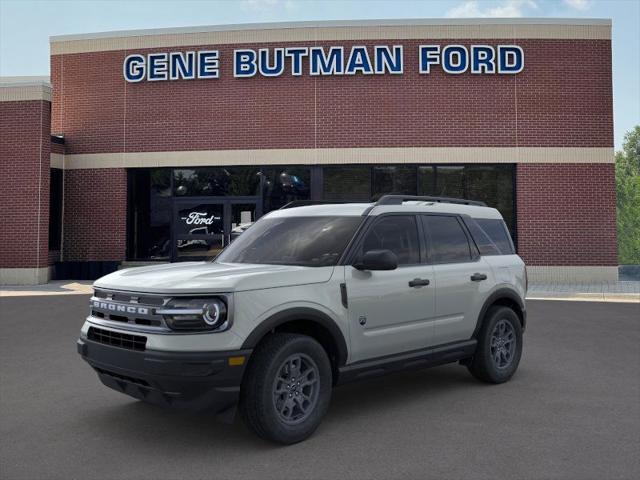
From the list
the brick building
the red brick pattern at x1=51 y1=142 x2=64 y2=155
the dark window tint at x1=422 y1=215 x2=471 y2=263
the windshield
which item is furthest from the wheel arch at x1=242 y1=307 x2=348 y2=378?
the red brick pattern at x1=51 y1=142 x2=64 y2=155

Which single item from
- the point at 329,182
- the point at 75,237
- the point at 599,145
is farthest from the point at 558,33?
the point at 75,237

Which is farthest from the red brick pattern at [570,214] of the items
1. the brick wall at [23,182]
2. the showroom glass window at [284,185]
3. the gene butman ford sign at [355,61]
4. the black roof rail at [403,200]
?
the brick wall at [23,182]

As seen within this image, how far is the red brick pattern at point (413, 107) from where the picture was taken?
19.1m

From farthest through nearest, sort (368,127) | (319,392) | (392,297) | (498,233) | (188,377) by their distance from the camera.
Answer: (368,127)
(498,233)
(392,297)
(319,392)
(188,377)

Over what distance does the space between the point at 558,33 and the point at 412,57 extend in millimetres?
4688

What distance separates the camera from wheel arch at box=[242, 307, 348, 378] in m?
4.46

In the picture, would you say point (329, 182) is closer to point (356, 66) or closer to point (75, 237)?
point (356, 66)

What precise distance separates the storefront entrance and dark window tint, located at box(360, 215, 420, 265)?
14186 mm

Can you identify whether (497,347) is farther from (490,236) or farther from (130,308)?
(130,308)

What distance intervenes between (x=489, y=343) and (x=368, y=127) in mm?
13640

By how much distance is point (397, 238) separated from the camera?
5742 mm

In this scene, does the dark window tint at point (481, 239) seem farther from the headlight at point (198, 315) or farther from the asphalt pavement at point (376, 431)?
the headlight at point (198, 315)

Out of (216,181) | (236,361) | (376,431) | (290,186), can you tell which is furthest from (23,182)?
(376,431)

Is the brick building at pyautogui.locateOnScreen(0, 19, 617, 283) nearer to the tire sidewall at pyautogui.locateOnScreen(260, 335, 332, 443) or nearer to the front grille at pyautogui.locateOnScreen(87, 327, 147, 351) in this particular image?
the front grille at pyautogui.locateOnScreen(87, 327, 147, 351)
